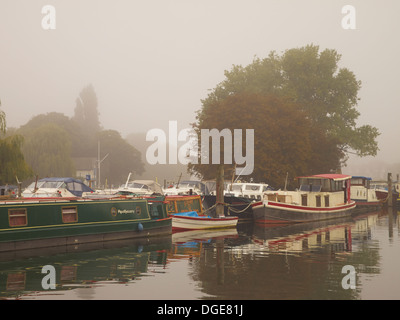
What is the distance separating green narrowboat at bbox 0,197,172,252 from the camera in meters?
23.9

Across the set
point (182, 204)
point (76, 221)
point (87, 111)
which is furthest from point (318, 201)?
point (87, 111)

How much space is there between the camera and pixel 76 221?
Result: 26.6m

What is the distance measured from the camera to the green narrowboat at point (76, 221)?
23906mm

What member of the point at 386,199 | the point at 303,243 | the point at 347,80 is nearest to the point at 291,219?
the point at 303,243

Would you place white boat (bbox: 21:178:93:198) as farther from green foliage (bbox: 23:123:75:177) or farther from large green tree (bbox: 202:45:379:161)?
green foliage (bbox: 23:123:75:177)

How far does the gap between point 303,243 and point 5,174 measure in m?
26.7

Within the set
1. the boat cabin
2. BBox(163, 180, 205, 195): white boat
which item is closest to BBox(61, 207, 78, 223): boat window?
the boat cabin

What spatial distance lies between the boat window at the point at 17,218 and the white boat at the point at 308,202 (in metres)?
20.5

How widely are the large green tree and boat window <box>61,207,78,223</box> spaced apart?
46.8 metres

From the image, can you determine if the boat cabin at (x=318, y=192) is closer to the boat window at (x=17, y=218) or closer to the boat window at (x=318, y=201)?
the boat window at (x=318, y=201)

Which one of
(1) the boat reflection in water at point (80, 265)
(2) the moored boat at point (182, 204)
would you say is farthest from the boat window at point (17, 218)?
(2) the moored boat at point (182, 204)

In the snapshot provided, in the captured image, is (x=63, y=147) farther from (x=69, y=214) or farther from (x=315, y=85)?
(x=69, y=214)

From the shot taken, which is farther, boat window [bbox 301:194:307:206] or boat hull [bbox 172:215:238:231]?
boat window [bbox 301:194:307:206]

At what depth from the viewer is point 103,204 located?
1104 inches
